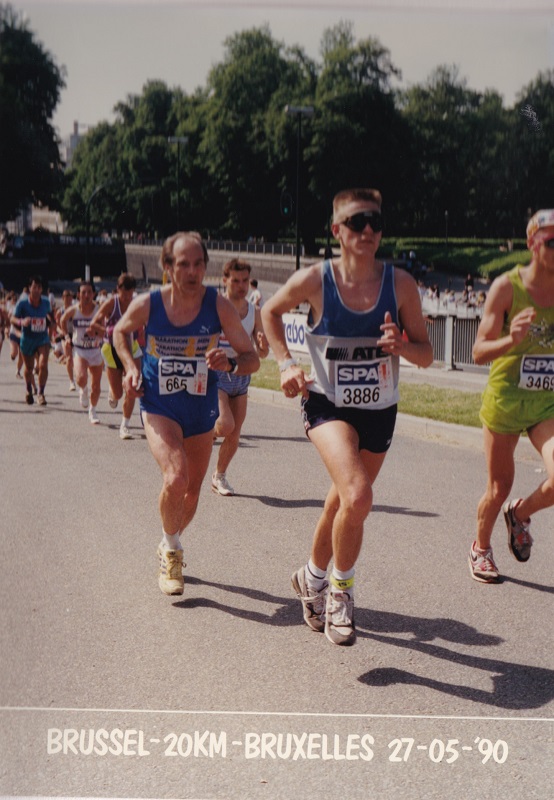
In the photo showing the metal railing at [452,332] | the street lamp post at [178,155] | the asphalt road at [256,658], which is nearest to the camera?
the asphalt road at [256,658]

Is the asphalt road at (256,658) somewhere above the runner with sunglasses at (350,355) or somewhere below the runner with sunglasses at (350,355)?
below

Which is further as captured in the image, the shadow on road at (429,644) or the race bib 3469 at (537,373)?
the race bib 3469 at (537,373)

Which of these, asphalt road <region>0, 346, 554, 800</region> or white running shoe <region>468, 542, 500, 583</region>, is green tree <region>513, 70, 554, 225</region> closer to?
asphalt road <region>0, 346, 554, 800</region>

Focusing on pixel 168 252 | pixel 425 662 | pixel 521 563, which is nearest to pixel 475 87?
pixel 168 252

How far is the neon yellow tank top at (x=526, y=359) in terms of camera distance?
160 inches

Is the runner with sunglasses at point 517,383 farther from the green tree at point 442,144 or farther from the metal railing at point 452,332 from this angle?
the metal railing at point 452,332

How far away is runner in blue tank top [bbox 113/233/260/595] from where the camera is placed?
416 cm

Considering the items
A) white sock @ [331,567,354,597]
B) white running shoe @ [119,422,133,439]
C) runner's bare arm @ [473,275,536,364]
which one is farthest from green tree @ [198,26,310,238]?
white running shoe @ [119,422,133,439]

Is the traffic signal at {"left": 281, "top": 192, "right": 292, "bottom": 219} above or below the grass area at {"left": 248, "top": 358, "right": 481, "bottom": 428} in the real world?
above

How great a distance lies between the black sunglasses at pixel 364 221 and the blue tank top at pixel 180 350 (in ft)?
2.58

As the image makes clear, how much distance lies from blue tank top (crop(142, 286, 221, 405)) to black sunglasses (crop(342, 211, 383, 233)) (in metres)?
0.79

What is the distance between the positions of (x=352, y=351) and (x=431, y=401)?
12.1 feet

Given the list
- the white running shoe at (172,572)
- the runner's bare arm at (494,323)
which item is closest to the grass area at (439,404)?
the runner's bare arm at (494,323)

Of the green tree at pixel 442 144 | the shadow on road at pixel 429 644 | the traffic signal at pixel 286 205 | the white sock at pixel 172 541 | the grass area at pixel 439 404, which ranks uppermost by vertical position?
the green tree at pixel 442 144
